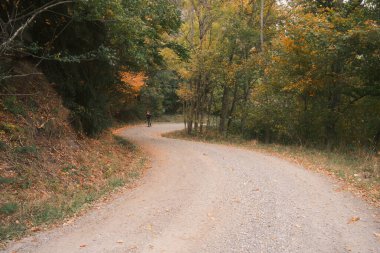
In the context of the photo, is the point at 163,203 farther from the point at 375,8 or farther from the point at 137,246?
the point at 375,8

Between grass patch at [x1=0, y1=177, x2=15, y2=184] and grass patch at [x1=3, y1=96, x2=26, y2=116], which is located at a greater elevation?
grass patch at [x1=3, y1=96, x2=26, y2=116]

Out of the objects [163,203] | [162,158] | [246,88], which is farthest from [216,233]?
[246,88]

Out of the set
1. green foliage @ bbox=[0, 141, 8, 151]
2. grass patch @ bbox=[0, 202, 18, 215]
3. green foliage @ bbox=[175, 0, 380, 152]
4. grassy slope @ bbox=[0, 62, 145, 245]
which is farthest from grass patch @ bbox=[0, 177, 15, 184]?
green foliage @ bbox=[175, 0, 380, 152]

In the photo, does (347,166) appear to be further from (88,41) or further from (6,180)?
(6,180)

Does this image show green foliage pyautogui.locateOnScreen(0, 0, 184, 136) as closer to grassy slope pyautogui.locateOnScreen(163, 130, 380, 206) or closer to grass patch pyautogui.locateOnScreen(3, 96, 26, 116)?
grass patch pyautogui.locateOnScreen(3, 96, 26, 116)

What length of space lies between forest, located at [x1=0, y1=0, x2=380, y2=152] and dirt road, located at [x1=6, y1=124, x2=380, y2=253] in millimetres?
4177

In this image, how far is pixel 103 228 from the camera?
6152mm

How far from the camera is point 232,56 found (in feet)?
75.8

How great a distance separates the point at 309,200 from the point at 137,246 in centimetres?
477

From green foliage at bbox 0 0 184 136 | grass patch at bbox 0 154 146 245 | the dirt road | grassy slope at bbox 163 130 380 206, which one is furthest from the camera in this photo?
green foliage at bbox 0 0 184 136

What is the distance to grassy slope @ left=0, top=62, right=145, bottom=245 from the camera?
6.64m

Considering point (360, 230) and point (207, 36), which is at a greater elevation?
point (207, 36)

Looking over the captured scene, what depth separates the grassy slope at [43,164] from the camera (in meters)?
6.64

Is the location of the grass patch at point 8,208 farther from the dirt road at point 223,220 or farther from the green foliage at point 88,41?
the green foliage at point 88,41
